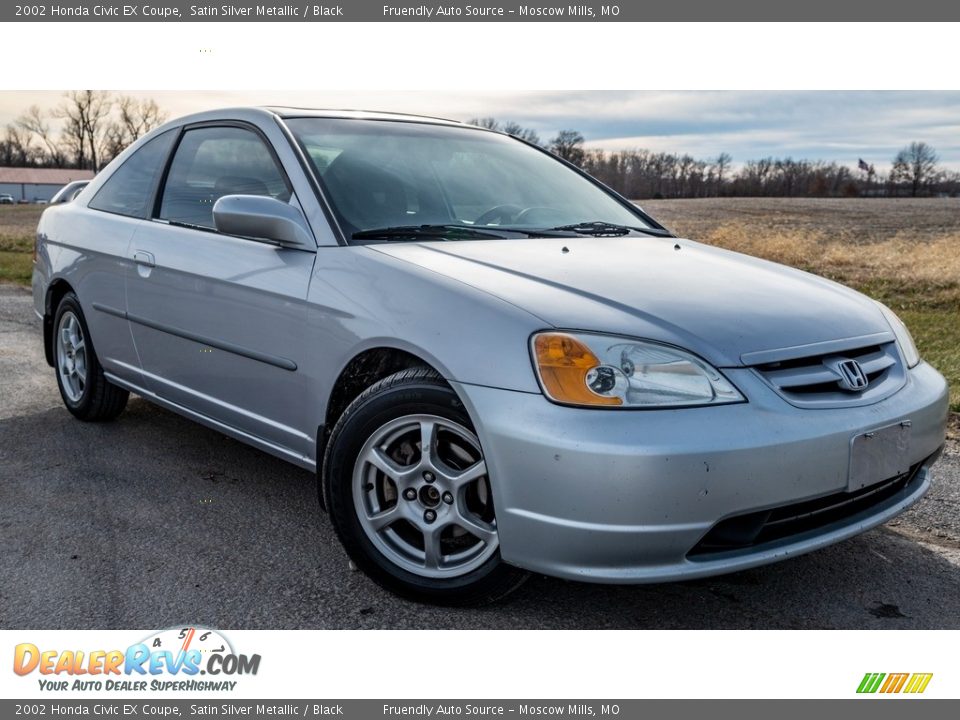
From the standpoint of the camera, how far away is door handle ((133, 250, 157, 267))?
3928 millimetres

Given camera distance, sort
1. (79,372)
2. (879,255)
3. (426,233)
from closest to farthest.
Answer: (426,233) → (79,372) → (879,255)

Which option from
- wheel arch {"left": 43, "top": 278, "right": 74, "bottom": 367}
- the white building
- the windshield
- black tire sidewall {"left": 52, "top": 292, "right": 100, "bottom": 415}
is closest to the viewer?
the windshield

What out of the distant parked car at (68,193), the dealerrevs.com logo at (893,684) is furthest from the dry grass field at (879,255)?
the distant parked car at (68,193)

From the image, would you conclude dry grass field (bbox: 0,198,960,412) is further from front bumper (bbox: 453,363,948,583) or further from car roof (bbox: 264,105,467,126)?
car roof (bbox: 264,105,467,126)

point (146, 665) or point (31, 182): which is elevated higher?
point (146, 665)

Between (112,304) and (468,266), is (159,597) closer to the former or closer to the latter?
(468,266)

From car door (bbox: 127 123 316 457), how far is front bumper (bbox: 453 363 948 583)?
917 millimetres

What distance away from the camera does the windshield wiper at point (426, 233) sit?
3.16 m

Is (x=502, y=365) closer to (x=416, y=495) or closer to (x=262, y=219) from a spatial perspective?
(x=416, y=495)

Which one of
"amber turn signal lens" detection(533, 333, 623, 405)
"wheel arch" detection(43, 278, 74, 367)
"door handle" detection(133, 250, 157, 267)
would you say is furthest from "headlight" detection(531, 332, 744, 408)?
"wheel arch" detection(43, 278, 74, 367)

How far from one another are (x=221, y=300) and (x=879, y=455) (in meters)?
2.31

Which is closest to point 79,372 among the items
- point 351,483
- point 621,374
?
point 351,483

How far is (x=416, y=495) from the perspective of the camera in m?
2.79

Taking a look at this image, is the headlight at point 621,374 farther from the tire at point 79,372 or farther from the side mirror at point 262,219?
the tire at point 79,372
